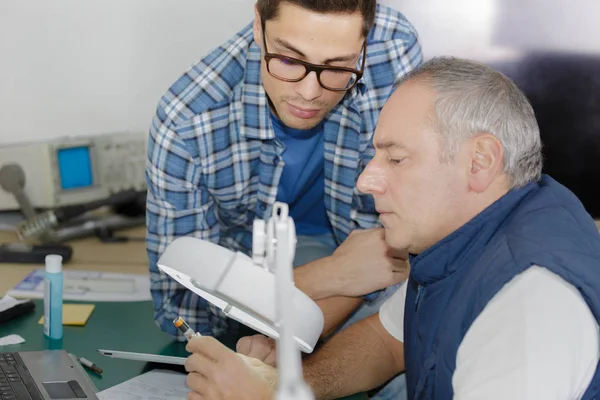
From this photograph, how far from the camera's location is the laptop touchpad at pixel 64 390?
1.47 metres

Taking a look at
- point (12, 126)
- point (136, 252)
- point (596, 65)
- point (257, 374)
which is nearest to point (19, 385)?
point (257, 374)

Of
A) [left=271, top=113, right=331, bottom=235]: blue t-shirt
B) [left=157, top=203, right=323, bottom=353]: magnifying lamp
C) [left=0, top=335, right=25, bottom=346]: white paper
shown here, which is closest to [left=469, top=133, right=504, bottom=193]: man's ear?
[left=157, top=203, right=323, bottom=353]: magnifying lamp

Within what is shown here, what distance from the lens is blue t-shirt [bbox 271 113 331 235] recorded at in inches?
80.9

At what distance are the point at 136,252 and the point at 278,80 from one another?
950mm

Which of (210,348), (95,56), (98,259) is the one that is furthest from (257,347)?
(95,56)

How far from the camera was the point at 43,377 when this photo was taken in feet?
5.02

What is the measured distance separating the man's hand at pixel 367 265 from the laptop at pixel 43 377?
61 cm

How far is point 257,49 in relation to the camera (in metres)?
1.97

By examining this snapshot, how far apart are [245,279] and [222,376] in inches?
10.9

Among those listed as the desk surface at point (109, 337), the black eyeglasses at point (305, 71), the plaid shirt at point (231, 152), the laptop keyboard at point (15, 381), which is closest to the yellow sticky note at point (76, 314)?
the desk surface at point (109, 337)

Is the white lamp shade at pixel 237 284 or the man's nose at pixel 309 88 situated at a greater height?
the man's nose at pixel 309 88

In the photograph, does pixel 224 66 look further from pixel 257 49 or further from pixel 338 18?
pixel 338 18

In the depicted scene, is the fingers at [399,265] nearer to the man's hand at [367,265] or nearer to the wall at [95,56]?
the man's hand at [367,265]

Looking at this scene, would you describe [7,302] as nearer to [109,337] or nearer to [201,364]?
[109,337]
